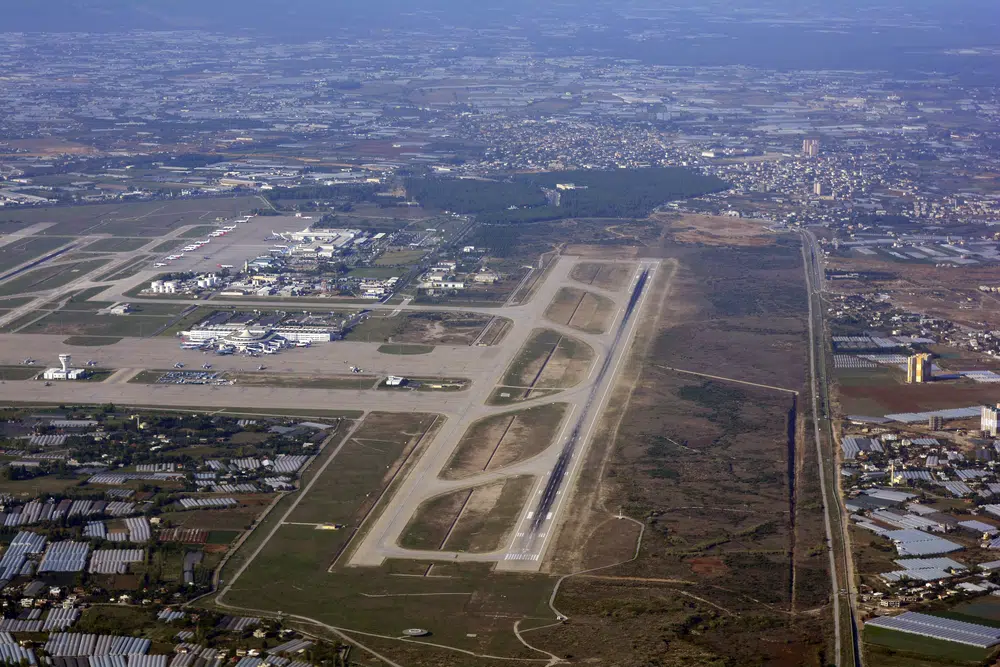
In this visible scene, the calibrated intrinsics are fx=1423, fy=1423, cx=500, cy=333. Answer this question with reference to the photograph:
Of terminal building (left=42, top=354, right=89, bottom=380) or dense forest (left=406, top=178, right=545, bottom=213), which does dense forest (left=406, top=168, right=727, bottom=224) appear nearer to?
dense forest (left=406, top=178, right=545, bottom=213)

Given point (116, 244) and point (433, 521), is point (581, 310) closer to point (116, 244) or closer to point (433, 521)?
point (433, 521)

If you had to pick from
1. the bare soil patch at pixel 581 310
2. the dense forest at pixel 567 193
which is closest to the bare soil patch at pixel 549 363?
the bare soil patch at pixel 581 310

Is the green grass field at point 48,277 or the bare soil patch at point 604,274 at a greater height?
the green grass field at point 48,277

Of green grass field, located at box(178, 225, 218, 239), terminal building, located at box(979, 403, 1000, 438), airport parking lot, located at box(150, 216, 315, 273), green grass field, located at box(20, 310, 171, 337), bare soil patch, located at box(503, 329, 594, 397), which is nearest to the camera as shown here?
terminal building, located at box(979, 403, 1000, 438)

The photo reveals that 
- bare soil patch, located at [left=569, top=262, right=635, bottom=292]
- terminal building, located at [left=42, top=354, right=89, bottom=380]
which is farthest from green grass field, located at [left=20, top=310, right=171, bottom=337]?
bare soil patch, located at [left=569, top=262, right=635, bottom=292]

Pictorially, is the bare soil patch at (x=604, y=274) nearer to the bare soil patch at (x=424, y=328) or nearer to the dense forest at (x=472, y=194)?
the bare soil patch at (x=424, y=328)
